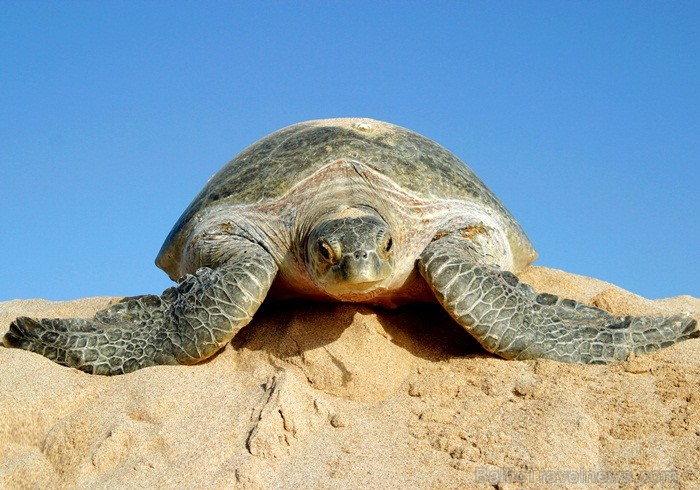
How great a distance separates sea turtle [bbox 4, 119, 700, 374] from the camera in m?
6.07

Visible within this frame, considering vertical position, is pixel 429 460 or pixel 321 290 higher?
pixel 321 290

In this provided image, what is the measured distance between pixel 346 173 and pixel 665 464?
420cm

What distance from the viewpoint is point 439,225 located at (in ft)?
24.2

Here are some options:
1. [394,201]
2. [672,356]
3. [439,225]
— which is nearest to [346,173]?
[394,201]

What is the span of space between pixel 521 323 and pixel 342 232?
68.3 inches

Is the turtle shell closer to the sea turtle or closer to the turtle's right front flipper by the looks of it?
the sea turtle

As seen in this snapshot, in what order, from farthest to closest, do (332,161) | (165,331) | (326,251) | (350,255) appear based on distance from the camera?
1. (332,161)
2. (165,331)
3. (326,251)
4. (350,255)

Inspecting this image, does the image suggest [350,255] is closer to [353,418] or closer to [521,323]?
[353,418]

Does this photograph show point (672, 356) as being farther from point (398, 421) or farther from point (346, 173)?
point (346, 173)

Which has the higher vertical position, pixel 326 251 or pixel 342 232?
pixel 342 232

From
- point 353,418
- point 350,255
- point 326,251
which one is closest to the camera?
point 353,418

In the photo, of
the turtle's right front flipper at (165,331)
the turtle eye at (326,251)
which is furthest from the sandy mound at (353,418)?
the turtle eye at (326,251)

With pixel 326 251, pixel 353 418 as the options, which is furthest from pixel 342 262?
pixel 353 418

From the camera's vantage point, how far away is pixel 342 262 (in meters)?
5.86
